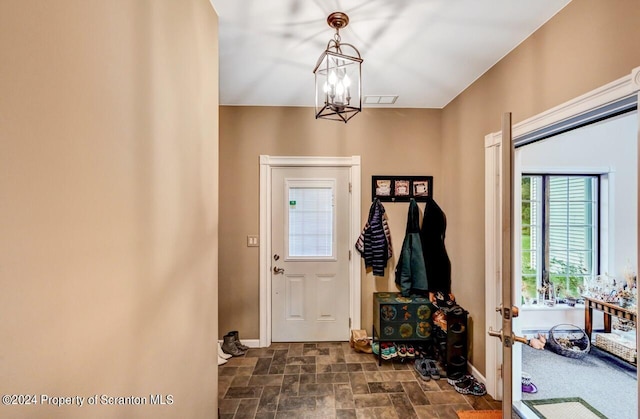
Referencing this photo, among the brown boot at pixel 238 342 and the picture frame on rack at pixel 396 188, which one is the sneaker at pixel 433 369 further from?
the brown boot at pixel 238 342

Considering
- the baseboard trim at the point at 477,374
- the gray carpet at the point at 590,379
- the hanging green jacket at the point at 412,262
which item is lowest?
the gray carpet at the point at 590,379

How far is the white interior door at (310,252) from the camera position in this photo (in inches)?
117

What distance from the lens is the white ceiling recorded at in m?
1.52

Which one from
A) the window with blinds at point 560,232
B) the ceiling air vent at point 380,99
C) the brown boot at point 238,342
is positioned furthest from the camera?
the window with blinds at point 560,232

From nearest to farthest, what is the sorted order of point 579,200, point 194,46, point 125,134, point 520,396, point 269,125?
point 125,134
point 194,46
point 520,396
point 269,125
point 579,200

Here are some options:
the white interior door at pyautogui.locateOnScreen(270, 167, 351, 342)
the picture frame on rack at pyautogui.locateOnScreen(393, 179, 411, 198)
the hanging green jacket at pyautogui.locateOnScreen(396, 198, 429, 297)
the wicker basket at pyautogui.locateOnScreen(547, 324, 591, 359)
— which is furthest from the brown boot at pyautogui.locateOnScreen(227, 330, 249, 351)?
the wicker basket at pyautogui.locateOnScreen(547, 324, 591, 359)

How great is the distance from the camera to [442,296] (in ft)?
8.78

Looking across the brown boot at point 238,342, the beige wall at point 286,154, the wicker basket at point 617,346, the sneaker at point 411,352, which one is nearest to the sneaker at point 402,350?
the sneaker at point 411,352

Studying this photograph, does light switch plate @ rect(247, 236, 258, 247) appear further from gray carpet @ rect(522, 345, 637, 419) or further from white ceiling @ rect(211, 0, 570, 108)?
gray carpet @ rect(522, 345, 637, 419)

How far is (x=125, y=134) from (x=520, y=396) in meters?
2.98

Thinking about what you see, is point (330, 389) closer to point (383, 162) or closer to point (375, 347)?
point (375, 347)

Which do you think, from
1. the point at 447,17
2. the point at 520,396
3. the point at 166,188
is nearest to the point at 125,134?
the point at 166,188

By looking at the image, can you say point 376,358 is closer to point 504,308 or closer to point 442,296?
point 442,296

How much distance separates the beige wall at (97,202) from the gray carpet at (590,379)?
2.74 metres
